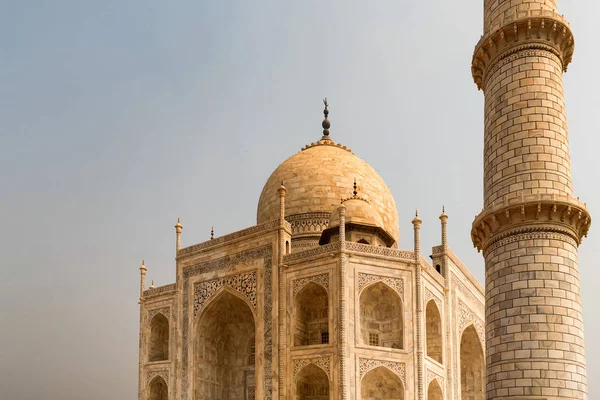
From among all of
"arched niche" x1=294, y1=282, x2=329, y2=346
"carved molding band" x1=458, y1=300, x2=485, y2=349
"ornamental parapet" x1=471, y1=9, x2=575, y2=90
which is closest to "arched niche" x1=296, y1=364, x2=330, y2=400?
"arched niche" x1=294, y1=282, x2=329, y2=346

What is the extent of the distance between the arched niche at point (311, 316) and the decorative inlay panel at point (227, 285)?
1.48 meters

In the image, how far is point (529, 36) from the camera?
36.0 feet

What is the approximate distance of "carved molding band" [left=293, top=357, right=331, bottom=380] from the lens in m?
20.1

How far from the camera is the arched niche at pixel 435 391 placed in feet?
71.3

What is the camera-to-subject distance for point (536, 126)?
10.5 meters

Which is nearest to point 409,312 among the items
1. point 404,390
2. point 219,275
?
point 404,390

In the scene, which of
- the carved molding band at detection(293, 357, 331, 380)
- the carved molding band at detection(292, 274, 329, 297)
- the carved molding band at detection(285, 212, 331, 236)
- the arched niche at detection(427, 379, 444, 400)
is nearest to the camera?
the carved molding band at detection(293, 357, 331, 380)

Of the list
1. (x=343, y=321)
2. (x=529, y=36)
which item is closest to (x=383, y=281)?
(x=343, y=321)

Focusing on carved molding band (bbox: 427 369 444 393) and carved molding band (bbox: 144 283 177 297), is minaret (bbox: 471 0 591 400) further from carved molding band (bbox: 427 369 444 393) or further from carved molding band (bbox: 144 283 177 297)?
carved molding band (bbox: 144 283 177 297)

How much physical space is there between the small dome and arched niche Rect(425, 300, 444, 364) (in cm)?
321

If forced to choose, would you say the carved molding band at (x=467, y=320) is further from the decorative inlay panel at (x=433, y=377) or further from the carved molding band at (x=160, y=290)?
the carved molding band at (x=160, y=290)

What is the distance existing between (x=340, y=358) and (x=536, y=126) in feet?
→ 35.7

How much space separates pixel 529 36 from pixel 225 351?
54.3 feet

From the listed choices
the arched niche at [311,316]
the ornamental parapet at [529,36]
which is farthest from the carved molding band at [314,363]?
the ornamental parapet at [529,36]
